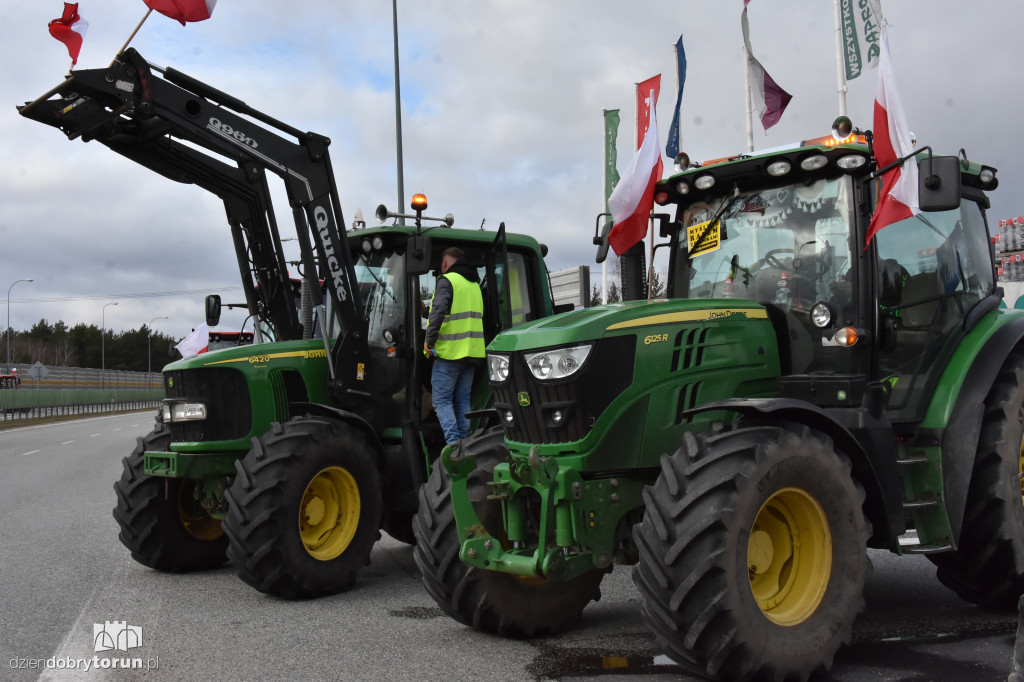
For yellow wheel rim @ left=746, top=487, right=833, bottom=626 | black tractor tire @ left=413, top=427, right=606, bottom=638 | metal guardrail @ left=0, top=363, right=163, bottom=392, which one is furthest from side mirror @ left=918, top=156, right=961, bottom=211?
metal guardrail @ left=0, top=363, right=163, bottom=392

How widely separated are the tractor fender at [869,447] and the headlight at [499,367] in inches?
41.2

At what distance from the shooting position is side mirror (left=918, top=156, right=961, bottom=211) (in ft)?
15.6

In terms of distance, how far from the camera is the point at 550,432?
499 cm

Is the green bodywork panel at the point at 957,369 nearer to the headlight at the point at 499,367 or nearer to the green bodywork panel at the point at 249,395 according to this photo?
the headlight at the point at 499,367

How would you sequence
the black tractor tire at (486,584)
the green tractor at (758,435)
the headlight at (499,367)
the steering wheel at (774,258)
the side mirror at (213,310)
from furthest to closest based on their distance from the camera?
the side mirror at (213,310)
the steering wheel at (774,258)
the black tractor tire at (486,584)
the headlight at (499,367)
the green tractor at (758,435)

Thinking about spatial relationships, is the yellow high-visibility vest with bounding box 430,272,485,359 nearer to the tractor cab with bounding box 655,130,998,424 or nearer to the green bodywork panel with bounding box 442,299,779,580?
the tractor cab with bounding box 655,130,998,424

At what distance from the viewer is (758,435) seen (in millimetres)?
4406

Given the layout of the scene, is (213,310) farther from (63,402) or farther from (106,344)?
(106,344)

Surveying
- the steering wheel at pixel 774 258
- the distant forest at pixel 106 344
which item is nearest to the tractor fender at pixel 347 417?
the steering wheel at pixel 774 258

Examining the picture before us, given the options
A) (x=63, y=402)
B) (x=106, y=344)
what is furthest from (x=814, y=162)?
(x=106, y=344)

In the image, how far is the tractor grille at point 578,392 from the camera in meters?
4.88

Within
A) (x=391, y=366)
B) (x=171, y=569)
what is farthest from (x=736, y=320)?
(x=171, y=569)

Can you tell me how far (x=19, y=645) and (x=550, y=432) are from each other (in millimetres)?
3198

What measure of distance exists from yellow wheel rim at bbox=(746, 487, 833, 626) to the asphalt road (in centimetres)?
45
